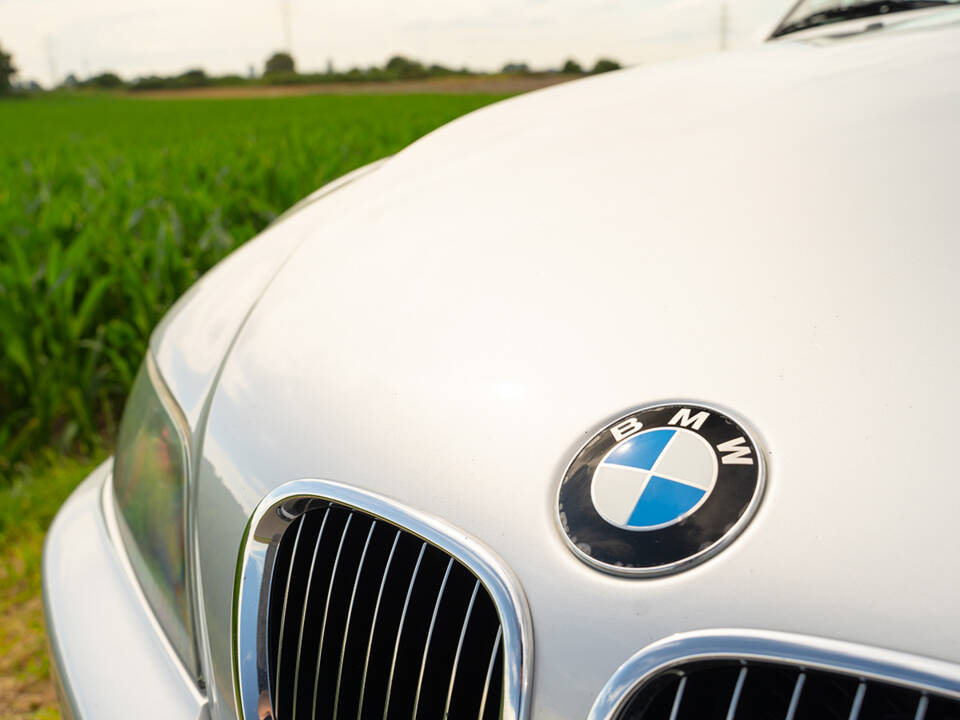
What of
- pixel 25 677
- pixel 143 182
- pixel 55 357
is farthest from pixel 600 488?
pixel 143 182

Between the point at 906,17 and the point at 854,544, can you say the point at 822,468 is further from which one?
the point at 906,17

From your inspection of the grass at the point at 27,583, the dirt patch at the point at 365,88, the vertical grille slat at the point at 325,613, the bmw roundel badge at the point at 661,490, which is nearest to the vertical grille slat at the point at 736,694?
the bmw roundel badge at the point at 661,490

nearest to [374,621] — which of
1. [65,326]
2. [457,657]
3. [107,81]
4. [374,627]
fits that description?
[374,627]

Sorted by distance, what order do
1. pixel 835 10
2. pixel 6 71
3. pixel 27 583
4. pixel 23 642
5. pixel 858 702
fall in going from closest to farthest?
1. pixel 858 702
2. pixel 835 10
3. pixel 23 642
4. pixel 27 583
5. pixel 6 71

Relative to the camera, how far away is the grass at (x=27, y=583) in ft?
7.65

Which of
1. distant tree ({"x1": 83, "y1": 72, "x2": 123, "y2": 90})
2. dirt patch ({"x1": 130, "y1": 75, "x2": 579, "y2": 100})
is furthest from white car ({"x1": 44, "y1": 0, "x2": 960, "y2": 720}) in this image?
distant tree ({"x1": 83, "y1": 72, "x2": 123, "y2": 90})

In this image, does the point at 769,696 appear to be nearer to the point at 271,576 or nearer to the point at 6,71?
the point at 271,576

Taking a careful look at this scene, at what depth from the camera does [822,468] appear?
789 millimetres

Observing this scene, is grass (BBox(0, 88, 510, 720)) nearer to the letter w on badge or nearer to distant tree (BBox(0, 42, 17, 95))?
the letter w on badge

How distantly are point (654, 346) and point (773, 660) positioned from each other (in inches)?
14.1

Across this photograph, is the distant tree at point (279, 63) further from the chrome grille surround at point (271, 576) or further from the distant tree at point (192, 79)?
the chrome grille surround at point (271, 576)

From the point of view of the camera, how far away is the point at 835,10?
221cm

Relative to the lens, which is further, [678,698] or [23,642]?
[23,642]

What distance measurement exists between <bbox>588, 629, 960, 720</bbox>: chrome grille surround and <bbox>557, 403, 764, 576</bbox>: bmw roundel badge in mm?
69
